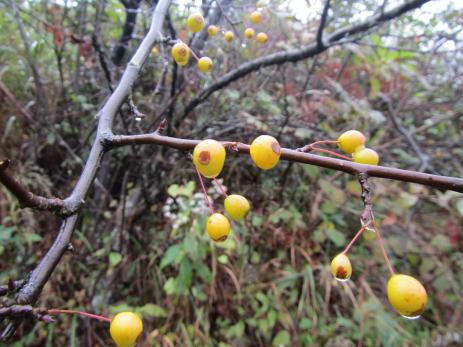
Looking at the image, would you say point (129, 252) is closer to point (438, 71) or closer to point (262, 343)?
point (262, 343)

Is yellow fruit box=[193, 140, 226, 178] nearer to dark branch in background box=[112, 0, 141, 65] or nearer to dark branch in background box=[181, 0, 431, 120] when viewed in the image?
dark branch in background box=[181, 0, 431, 120]

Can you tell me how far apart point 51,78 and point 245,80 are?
7.37ft

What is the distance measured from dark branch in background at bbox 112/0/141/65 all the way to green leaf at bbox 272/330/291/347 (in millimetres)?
2795

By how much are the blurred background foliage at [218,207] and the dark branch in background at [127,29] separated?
0.13 feet

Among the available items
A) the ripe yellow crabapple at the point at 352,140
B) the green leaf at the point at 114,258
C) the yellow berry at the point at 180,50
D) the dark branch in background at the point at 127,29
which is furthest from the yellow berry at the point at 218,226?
the dark branch in background at the point at 127,29

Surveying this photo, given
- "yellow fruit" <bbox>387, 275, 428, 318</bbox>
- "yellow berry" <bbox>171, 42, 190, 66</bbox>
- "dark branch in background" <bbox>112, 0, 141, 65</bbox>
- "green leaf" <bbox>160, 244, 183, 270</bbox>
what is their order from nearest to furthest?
"yellow fruit" <bbox>387, 275, 428, 318</bbox> < "yellow berry" <bbox>171, 42, 190, 66</bbox> < "green leaf" <bbox>160, 244, 183, 270</bbox> < "dark branch in background" <bbox>112, 0, 141, 65</bbox>

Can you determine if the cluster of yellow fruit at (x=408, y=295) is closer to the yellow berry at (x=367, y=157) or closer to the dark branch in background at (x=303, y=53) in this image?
the yellow berry at (x=367, y=157)

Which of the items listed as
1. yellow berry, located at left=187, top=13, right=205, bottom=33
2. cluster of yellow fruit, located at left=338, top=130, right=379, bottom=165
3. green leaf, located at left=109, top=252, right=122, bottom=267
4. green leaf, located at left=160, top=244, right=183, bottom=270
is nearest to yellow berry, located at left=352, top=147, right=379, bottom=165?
cluster of yellow fruit, located at left=338, top=130, right=379, bottom=165

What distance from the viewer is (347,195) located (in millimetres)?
3334

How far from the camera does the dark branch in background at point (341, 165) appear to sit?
617 millimetres

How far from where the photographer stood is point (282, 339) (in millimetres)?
2305

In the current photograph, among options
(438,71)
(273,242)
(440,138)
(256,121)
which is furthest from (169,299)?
(438,71)

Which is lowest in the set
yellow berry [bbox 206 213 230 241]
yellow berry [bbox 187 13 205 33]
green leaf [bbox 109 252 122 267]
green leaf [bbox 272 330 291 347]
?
green leaf [bbox 272 330 291 347]

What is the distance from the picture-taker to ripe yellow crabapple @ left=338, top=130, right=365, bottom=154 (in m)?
0.87
